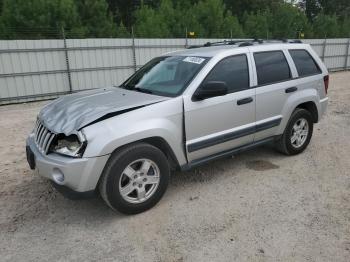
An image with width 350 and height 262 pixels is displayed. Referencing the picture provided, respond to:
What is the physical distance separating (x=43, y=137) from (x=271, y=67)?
3.11 meters

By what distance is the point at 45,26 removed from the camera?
1552cm

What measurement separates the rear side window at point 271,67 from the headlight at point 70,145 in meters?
2.51

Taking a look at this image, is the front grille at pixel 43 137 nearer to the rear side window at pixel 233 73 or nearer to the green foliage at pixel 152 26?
the rear side window at pixel 233 73

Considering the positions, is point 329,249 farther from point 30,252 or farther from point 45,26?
point 45,26

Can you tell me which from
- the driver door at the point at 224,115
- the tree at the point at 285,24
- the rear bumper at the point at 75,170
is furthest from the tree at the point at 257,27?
the rear bumper at the point at 75,170

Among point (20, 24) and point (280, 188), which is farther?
point (20, 24)

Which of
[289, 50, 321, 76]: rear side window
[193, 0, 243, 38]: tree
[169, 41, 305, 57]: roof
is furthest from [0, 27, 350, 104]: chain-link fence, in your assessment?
[289, 50, 321, 76]: rear side window

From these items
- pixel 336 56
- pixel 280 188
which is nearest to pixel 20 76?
pixel 280 188

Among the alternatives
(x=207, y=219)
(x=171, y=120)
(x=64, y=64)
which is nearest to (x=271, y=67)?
(x=171, y=120)

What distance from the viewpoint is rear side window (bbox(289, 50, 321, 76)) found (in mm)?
5078

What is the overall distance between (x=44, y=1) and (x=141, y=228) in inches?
592

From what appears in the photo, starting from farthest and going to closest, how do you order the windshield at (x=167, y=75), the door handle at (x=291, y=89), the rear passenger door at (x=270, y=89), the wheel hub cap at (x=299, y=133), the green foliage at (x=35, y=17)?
the green foliage at (x=35, y=17) < the wheel hub cap at (x=299, y=133) < the door handle at (x=291, y=89) < the rear passenger door at (x=270, y=89) < the windshield at (x=167, y=75)

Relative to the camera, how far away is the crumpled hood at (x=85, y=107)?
3375 millimetres

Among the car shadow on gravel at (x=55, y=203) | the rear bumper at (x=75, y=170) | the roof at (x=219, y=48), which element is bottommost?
the car shadow on gravel at (x=55, y=203)
